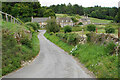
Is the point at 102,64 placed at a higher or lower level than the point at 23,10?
lower

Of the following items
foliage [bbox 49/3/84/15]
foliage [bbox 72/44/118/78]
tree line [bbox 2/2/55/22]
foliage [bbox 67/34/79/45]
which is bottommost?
foliage [bbox 72/44/118/78]

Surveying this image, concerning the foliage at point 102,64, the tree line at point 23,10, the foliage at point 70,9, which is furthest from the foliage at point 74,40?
the foliage at point 70,9

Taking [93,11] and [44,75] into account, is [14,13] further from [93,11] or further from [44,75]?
[44,75]

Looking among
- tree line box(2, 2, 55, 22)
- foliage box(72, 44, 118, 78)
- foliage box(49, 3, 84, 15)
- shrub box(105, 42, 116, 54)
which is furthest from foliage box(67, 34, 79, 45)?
foliage box(49, 3, 84, 15)

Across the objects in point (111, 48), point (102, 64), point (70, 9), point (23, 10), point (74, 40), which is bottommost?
point (102, 64)

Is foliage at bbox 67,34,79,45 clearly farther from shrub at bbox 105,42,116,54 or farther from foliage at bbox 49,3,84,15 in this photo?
foliage at bbox 49,3,84,15

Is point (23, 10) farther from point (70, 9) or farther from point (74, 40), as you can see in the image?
point (70, 9)

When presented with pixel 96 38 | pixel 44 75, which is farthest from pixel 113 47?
pixel 44 75

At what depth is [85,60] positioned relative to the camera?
13.3 m


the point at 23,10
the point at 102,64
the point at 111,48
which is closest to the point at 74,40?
the point at 111,48

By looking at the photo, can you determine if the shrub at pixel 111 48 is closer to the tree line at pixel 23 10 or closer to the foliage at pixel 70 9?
the tree line at pixel 23 10

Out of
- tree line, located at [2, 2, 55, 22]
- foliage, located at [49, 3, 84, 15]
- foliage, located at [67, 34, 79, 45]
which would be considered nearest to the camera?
foliage, located at [67, 34, 79, 45]

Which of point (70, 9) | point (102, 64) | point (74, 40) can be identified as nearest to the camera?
point (102, 64)

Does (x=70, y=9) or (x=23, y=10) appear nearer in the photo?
(x=23, y=10)
